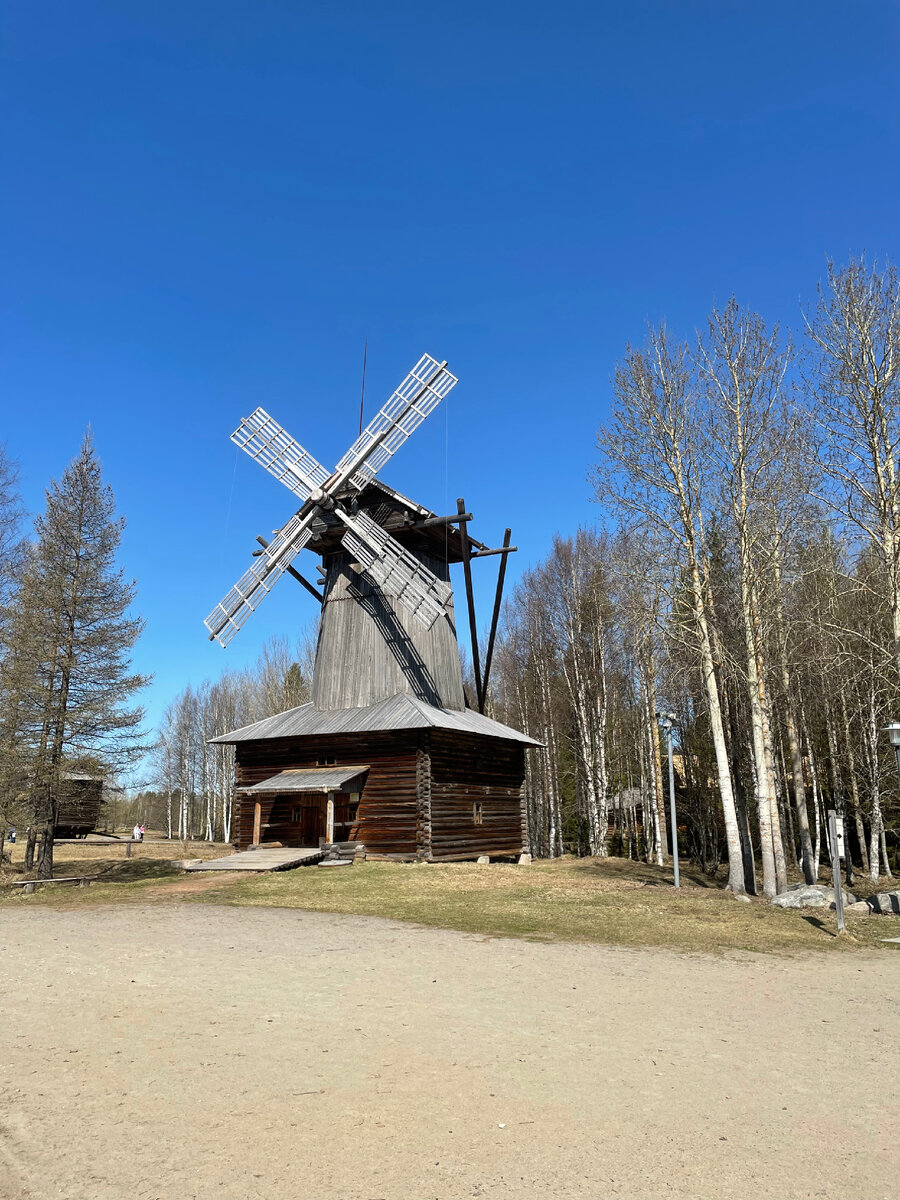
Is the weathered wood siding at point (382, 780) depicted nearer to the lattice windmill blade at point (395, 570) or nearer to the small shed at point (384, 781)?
the small shed at point (384, 781)

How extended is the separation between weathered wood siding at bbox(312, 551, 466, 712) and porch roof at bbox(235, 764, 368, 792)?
270 centimetres

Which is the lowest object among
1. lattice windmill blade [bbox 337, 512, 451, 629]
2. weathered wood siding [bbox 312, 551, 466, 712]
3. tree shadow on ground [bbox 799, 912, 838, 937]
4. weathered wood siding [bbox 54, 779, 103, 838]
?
tree shadow on ground [bbox 799, 912, 838, 937]

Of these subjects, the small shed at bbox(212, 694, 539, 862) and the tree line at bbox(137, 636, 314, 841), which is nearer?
the small shed at bbox(212, 694, 539, 862)

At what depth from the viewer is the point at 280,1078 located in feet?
19.5

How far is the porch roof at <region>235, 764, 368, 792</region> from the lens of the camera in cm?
2378

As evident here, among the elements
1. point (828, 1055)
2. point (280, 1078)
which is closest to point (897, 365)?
point (828, 1055)

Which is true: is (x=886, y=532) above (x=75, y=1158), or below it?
above

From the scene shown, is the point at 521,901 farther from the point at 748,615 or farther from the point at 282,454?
the point at 282,454

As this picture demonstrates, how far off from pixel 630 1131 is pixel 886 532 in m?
13.9

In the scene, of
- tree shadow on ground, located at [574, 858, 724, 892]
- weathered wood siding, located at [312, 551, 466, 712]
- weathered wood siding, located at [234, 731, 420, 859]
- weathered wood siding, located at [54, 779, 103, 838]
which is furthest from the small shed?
weathered wood siding, located at [54, 779, 103, 838]

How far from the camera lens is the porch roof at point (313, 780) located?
23781 millimetres

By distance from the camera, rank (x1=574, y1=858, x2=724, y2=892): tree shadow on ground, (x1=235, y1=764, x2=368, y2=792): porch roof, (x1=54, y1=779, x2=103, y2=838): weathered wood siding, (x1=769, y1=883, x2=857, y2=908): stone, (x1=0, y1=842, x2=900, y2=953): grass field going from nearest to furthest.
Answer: (x1=0, y1=842, x2=900, y2=953): grass field < (x1=769, y1=883, x2=857, y2=908): stone < (x1=54, y1=779, x2=103, y2=838): weathered wood siding < (x1=574, y1=858, x2=724, y2=892): tree shadow on ground < (x1=235, y1=764, x2=368, y2=792): porch roof

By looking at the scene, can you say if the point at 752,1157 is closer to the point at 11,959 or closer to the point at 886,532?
the point at 11,959

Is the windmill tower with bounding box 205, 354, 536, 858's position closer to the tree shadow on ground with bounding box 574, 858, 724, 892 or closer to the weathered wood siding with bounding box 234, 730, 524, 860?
the weathered wood siding with bounding box 234, 730, 524, 860
